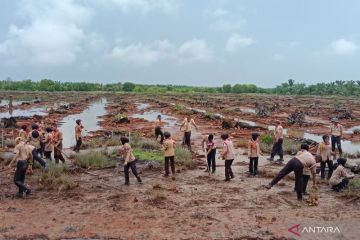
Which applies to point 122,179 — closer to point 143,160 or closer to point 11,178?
point 143,160

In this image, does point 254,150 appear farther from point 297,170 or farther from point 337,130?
point 337,130

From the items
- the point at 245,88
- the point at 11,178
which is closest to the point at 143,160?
the point at 11,178

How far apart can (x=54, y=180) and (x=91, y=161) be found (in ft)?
9.71

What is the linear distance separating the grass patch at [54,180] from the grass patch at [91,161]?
1.76 meters

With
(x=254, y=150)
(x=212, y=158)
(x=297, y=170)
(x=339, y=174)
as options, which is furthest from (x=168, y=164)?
(x=339, y=174)

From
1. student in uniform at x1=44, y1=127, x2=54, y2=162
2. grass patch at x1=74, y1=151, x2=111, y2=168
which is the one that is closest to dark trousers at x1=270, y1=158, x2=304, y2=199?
grass patch at x1=74, y1=151, x2=111, y2=168

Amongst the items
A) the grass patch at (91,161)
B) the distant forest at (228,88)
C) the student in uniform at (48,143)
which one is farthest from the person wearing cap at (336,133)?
the distant forest at (228,88)

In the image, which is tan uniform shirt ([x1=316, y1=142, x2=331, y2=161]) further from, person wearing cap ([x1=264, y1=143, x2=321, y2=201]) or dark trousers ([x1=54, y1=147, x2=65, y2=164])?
dark trousers ([x1=54, y1=147, x2=65, y2=164])

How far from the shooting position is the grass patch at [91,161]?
15.2 meters

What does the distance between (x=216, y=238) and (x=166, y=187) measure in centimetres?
408

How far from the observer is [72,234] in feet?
28.6

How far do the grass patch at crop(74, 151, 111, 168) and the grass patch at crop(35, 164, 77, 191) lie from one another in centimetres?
176

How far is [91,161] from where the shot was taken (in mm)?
15438

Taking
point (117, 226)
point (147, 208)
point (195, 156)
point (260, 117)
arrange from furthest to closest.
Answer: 1. point (260, 117)
2. point (195, 156)
3. point (147, 208)
4. point (117, 226)
